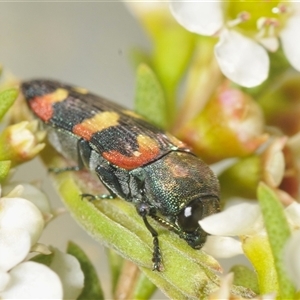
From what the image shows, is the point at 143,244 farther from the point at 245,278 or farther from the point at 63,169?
the point at 63,169

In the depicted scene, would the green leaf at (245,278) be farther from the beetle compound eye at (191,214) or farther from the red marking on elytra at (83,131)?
the red marking on elytra at (83,131)

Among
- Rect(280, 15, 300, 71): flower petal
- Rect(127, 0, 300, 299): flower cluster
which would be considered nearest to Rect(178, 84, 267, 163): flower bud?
Rect(127, 0, 300, 299): flower cluster

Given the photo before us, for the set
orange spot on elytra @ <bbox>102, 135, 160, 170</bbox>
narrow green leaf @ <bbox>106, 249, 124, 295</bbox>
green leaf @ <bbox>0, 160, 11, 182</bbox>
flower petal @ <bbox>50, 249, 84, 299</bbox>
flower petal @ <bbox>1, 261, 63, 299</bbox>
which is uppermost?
green leaf @ <bbox>0, 160, 11, 182</bbox>

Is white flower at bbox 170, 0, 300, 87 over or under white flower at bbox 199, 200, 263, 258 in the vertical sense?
over

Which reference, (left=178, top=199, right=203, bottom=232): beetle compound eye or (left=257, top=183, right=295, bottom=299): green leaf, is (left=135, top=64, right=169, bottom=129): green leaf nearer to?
(left=178, top=199, right=203, bottom=232): beetle compound eye

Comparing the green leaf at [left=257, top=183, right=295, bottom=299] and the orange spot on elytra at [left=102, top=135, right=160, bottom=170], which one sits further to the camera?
the orange spot on elytra at [left=102, top=135, right=160, bottom=170]

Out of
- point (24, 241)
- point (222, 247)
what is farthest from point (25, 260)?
point (222, 247)
